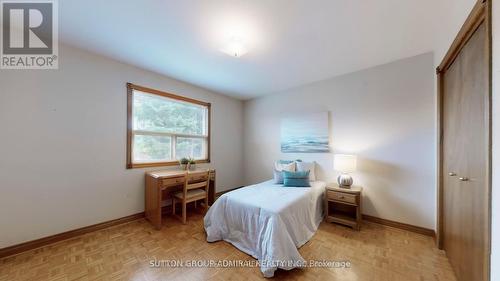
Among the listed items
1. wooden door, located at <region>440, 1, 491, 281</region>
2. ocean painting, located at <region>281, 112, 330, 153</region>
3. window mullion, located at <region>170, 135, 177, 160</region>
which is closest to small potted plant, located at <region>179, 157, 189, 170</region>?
window mullion, located at <region>170, 135, 177, 160</region>

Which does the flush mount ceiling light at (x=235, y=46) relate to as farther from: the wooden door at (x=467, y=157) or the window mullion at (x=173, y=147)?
the window mullion at (x=173, y=147)

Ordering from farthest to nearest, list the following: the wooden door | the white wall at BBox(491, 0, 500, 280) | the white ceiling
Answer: the white ceiling < the wooden door < the white wall at BBox(491, 0, 500, 280)

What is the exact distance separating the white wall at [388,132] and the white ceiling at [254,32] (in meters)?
0.31

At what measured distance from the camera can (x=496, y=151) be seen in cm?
90

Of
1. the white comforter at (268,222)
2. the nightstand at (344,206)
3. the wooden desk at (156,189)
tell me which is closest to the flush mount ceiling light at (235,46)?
the white comforter at (268,222)

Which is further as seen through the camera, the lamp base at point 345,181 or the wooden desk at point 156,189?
the lamp base at point 345,181

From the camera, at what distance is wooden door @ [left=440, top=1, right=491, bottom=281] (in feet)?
3.40

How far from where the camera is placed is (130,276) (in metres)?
1.63

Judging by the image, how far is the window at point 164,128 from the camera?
9.32 ft

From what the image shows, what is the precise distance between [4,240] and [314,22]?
3926 mm

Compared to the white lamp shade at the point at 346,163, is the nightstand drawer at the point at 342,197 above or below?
below

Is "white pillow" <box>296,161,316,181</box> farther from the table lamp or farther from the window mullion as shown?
the window mullion

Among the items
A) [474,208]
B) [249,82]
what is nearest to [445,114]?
[474,208]

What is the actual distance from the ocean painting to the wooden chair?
5.74 ft
